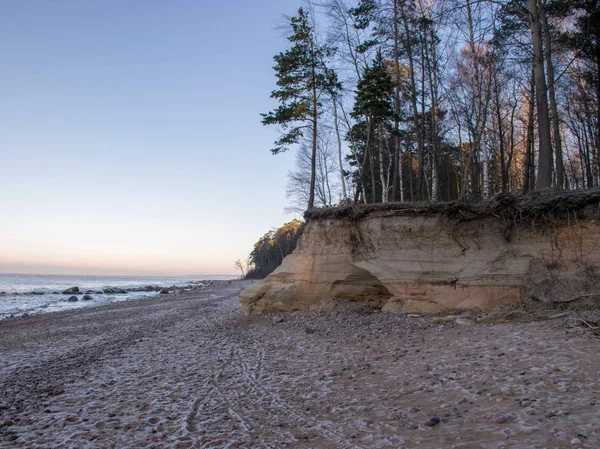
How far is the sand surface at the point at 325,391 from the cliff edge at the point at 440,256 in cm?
162

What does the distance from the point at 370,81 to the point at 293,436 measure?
51.3ft

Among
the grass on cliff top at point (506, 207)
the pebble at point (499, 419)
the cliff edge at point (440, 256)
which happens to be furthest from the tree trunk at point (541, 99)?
the pebble at point (499, 419)

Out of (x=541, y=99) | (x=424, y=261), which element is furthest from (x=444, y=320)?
(x=541, y=99)

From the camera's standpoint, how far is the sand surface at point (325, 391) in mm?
3732

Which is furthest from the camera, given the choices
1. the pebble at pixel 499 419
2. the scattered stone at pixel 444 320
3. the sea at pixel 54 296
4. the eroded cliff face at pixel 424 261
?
the sea at pixel 54 296

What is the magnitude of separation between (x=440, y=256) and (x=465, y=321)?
2.43m

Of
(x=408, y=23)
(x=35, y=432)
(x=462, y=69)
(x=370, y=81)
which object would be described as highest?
(x=408, y=23)

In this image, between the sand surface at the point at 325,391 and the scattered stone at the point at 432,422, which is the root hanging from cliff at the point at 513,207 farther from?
the scattered stone at the point at 432,422

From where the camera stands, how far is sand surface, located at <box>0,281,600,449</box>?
3.73 metres

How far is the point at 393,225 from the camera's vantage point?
11180 millimetres

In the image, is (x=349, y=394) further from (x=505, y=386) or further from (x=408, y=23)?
(x=408, y=23)

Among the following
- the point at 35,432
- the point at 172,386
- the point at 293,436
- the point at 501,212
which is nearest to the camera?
the point at 293,436

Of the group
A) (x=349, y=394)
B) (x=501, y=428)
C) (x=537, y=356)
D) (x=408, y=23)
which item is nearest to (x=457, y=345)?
(x=537, y=356)

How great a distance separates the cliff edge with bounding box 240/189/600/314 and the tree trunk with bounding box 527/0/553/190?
2.10 meters
